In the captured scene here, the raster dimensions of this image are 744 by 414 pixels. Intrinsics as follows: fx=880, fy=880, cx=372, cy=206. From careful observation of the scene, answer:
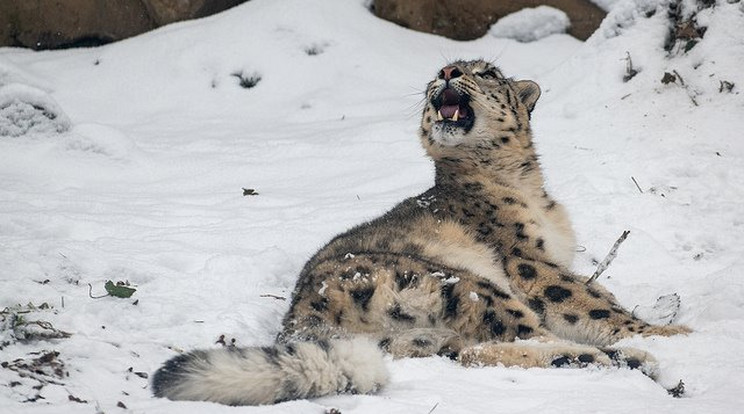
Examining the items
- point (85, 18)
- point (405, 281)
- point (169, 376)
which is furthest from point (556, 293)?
point (85, 18)

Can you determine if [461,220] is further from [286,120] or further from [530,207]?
[286,120]

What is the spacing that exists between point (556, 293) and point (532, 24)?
763 cm

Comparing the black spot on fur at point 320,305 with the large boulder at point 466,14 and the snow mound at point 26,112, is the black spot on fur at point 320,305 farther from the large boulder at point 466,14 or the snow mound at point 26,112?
the large boulder at point 466,14

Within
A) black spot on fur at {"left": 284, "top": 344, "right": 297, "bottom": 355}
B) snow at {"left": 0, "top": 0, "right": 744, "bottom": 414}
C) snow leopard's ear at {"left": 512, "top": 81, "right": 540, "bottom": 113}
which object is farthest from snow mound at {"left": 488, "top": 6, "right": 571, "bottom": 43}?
black spot on fur at {"left": 284, "top": 344, "right": 297, "bottom": 355}

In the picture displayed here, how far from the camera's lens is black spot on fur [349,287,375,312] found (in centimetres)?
438

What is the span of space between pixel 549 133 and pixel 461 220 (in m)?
3.44

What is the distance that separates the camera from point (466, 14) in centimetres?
1223

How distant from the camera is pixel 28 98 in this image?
348 inches

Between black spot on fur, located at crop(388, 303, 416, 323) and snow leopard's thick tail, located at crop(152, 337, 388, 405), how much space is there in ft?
1.76

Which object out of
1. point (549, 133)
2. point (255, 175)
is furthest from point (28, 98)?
point (549, 133)

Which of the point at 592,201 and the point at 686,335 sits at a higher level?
the point at 686,335

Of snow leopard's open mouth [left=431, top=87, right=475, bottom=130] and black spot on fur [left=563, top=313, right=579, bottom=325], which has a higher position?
snow leopard's open mouth [left=431, top=87, right=475, bottom=130]

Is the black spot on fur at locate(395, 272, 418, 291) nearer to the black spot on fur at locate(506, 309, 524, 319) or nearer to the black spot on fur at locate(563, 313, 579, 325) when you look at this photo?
the black spot on fur at locate(506, 309, 524, 319)

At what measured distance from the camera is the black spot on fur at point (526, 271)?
17.2 ft
